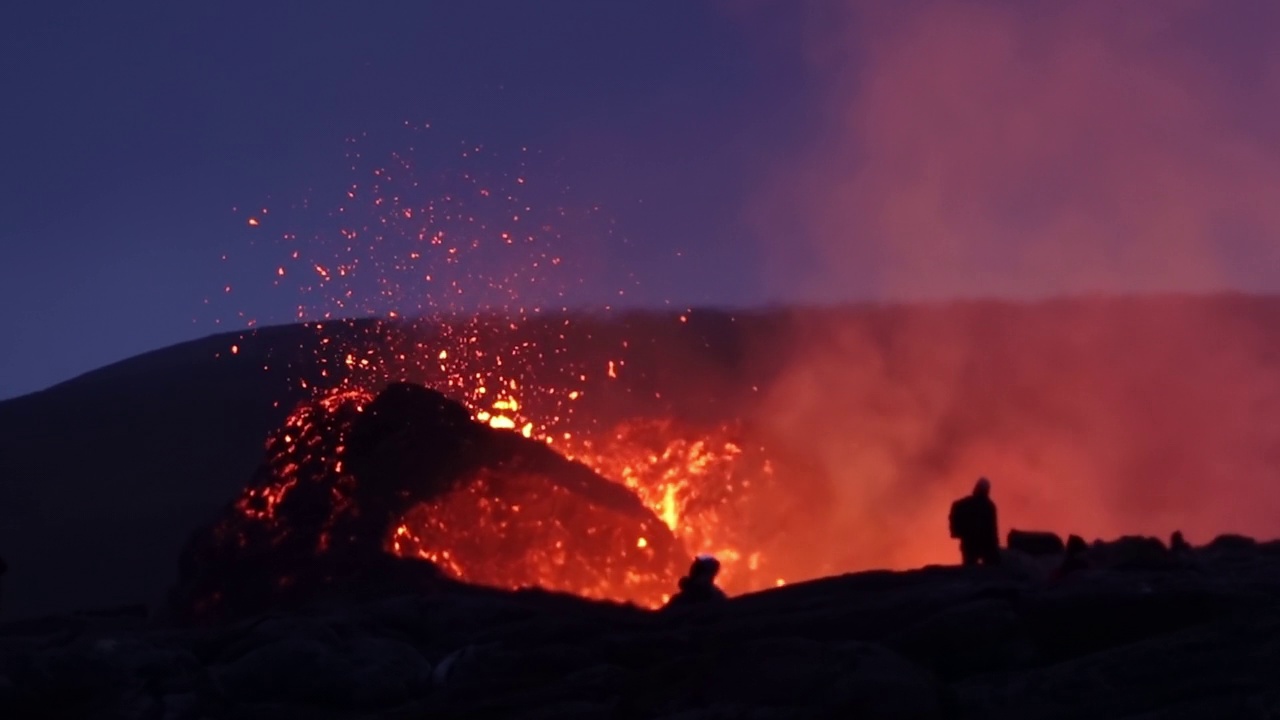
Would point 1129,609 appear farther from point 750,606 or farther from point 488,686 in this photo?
point 488,686

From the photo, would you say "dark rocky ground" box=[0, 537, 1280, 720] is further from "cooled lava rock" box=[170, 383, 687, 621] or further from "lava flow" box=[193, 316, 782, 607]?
"lava flow" box=[193, 316, 782, 607]

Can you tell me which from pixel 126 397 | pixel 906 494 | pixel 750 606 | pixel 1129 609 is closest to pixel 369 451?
pixel 750 606

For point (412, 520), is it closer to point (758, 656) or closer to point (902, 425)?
point (758, 656)

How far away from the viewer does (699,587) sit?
1589 cm

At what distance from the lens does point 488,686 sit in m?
12.0

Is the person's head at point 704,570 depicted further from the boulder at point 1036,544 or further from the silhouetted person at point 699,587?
the boulder at point 1036,544

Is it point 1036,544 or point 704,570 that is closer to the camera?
point 704,570

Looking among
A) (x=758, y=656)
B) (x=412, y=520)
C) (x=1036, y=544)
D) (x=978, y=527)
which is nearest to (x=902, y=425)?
(x=1036, y=544)

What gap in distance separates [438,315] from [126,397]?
1973 centimetres

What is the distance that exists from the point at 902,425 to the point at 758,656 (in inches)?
1066

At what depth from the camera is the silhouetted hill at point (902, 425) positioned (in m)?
34.7

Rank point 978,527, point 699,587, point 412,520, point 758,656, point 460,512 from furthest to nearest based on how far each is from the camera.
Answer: point 460,512 → point 412,520 → point 978,527 → point 699,587 → point 758,656

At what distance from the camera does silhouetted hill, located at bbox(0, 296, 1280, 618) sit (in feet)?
114

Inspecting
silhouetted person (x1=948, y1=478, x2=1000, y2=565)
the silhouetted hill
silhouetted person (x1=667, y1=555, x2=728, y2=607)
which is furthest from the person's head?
the silhouetted hill
